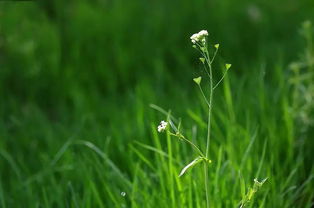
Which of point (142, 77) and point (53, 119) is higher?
point (142, 77)

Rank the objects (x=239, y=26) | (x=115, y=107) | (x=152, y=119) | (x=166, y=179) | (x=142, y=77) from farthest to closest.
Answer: (x=239, y=26) → (x=142, y=77) → (x=115, y=107) → (x=152, y=119) → (x=166, y=179)

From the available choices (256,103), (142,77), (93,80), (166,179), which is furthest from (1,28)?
(166,179)

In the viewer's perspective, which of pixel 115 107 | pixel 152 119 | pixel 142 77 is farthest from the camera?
pixel 142 77

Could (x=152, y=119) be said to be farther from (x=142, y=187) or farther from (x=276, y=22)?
(x=276, y=22)

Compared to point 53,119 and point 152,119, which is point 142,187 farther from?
point 53,119

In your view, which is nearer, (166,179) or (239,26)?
(166,179)

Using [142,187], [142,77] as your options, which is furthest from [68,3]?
[142,187]

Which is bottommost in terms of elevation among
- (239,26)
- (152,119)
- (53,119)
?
(53,119)
